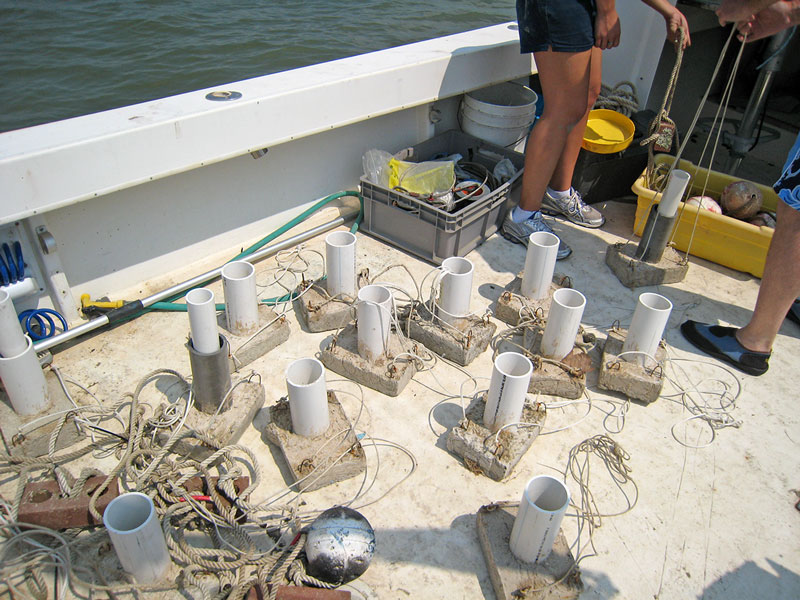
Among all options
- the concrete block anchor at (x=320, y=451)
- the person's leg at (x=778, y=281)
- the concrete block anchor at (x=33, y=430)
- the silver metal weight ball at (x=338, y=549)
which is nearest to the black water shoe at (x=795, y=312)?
the person's leg at (x=778, y=281)

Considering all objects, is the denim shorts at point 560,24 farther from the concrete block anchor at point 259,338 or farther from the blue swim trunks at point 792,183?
the concrete block anchor at point 259,338

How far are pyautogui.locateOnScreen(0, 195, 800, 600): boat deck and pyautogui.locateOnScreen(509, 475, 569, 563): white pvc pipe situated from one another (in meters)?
0.17

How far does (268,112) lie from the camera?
2.67 meters

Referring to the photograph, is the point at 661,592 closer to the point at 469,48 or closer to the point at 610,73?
the point at 469,48

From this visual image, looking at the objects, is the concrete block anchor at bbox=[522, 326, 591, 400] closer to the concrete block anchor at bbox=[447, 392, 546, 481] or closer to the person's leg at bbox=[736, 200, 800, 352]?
the concrete block anchor at bbox=[447, 392, 546, 481]

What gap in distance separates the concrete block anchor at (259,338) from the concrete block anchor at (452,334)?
1.73 ft

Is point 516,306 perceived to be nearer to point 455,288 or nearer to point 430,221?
point 455,288

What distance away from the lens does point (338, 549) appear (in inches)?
66.6

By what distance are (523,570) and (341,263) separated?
140cm

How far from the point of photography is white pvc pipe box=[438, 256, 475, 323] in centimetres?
242

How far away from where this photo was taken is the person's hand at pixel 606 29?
8.89 feet

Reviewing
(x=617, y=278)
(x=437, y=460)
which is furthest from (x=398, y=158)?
(x=437, y=460)

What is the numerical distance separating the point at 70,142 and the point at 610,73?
3476mm

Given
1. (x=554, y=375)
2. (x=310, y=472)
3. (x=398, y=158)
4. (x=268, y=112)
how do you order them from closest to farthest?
(x=310, y=472) < (x=554, y=375) < (x=268, y=112) < (x=398, y=158)
